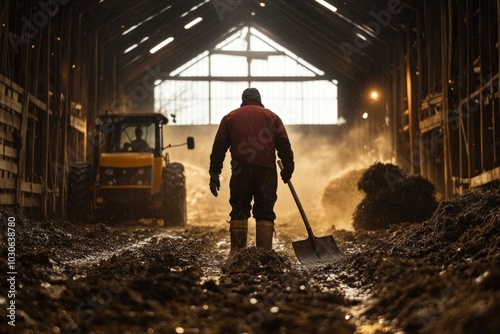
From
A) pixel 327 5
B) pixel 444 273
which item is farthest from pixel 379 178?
pixel 327 5

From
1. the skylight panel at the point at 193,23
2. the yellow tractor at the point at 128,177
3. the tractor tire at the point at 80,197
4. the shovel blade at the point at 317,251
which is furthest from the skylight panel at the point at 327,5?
the shovel blade at the point at 317,251

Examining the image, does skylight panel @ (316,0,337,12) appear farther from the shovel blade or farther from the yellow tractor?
the shovel blade

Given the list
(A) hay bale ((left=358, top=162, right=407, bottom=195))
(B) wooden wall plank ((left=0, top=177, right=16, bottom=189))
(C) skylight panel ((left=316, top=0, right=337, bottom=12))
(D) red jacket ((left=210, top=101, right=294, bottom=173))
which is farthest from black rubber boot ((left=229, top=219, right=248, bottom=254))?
(C) skylight panel ((left=316, top=0, right=337, bottom=12))

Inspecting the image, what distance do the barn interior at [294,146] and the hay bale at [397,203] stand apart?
0.80m

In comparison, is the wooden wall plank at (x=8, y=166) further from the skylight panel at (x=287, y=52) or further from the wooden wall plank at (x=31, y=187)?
the skylight panel at (x=287, y=52)

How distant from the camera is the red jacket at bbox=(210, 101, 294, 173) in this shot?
7.65 meters

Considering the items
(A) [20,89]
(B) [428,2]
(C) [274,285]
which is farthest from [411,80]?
(C) [274,285]

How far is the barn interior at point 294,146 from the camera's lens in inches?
160

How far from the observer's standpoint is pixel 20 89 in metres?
11.6

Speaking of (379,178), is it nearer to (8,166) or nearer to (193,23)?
(8,166)

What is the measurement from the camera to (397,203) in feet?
38.7

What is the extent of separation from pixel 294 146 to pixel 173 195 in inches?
706

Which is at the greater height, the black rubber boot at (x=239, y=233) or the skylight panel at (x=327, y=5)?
the skylight panel at (x=327, y=5)

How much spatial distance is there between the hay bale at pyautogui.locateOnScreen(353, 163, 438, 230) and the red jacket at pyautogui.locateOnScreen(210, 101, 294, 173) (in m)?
4.36
